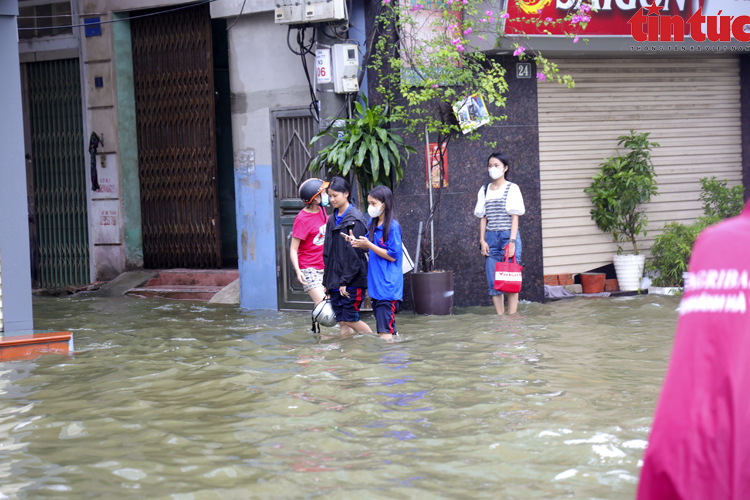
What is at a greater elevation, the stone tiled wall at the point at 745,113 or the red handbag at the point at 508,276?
the stone tiled wall at the point at 745,113

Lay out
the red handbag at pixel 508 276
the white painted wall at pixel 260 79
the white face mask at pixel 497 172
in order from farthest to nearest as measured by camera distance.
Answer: the white painted wall at pixel 260 79
the white face mask at pixel 497 172
the red handbag at pixel 508 276

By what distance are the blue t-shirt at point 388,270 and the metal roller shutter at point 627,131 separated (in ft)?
13.2

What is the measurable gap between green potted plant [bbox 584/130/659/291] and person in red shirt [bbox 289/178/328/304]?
15.1ft

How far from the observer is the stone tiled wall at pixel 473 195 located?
9445 millimetres

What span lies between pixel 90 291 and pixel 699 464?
39.0ft

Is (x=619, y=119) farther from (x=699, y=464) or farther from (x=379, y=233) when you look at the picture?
(x=699, y=464)

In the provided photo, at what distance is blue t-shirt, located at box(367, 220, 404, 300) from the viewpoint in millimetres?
6801

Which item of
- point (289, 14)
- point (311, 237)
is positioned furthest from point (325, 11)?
point (311, 237)

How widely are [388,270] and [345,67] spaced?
3.24 meters

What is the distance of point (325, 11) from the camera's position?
347 inches

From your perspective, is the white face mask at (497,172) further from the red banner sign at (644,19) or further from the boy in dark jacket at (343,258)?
the boy in dark jacket at (343,258)

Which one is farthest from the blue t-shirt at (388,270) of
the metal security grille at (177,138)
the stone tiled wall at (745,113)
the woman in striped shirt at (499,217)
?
the stone tiled wall at (745,113)

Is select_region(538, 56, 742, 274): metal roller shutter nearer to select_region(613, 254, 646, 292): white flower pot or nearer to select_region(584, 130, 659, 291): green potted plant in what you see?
select_region(584, 130, 659, 291): green potted plant

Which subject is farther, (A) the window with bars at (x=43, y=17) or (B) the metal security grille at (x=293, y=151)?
(A) the window with bars at (x=43, y=17)
